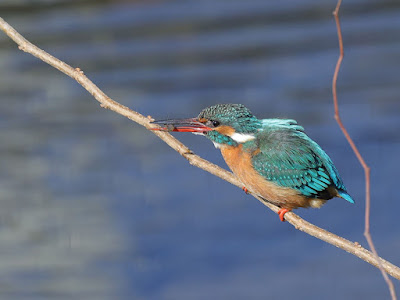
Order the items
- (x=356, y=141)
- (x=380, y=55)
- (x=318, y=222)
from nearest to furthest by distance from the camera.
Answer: (x=318, y=222), (x=356, y=141), (x=380, y=55)

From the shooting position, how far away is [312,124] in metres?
6.45

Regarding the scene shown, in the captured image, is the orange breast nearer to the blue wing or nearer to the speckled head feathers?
the blue wing

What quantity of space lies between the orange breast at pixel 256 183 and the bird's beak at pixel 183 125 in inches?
7.9

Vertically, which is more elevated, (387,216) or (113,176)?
(113,176)

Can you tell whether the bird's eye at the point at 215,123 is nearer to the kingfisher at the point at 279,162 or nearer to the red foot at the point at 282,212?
the kingfisher at the point at 279,162

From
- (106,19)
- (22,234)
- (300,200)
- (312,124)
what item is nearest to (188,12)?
(106,19)

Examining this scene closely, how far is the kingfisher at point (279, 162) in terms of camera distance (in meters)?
3.13

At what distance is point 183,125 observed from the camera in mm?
3035

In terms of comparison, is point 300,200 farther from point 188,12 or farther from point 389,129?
point 188,12

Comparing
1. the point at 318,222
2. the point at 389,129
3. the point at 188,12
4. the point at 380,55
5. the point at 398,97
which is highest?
the point at 188,12

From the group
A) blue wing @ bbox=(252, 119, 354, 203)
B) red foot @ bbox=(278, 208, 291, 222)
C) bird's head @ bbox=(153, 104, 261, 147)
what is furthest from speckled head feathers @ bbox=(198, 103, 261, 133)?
red foot @ bbox=(278, 208, 291, 222)

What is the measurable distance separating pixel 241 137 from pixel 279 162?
191 millimetres

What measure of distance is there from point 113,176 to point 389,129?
2214 millimetres

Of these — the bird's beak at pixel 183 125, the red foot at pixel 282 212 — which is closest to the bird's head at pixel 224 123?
the bird's beak at pixel 183 125
